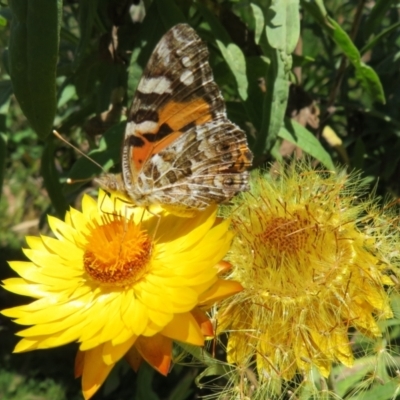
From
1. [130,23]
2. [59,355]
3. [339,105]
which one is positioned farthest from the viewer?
[59,355]

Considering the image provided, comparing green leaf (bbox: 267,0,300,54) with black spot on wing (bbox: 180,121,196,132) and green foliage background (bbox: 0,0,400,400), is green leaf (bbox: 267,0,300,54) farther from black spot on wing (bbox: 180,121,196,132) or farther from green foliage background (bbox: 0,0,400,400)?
black spot on wing (bbox: 180,121,196,132)

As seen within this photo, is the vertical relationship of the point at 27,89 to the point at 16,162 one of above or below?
above

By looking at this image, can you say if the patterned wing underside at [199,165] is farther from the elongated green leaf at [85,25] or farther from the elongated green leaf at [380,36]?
the elongated green leaf at [380,36]

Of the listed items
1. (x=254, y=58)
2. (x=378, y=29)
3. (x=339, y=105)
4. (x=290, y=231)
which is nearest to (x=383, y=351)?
(x=290, y=231)

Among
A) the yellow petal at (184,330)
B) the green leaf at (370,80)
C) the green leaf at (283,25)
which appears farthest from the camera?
the green leaf at (370,80)

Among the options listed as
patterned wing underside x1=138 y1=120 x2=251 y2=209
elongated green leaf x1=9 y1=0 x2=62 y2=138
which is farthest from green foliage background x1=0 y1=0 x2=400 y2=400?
patterned wing underside x1=138 y1=120 x2=251 y2=209

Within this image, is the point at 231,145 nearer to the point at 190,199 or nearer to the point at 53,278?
the point at 190,199

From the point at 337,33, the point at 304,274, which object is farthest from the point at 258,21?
the point at 304,274

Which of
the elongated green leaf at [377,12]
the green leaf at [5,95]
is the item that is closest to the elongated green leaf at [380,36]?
the elongated green leaf at [377,12]

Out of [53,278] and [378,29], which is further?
[378,29]
